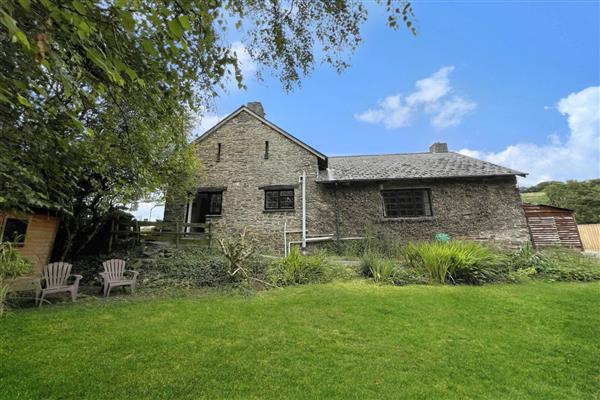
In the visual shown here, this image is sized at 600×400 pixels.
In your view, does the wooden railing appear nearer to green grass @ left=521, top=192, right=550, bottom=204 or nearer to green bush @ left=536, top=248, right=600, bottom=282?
green bush @ left=536, top=248, right=600, bottom=282

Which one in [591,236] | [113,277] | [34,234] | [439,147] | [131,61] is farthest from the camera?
[439,147]

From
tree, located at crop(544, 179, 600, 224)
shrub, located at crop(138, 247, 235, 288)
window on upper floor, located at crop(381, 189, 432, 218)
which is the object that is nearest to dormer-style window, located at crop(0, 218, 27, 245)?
shrub, located at crop(138, 247, 235, 288)

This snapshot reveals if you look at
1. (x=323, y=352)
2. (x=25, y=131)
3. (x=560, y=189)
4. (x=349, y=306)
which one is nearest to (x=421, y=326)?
(x=349, y=306)

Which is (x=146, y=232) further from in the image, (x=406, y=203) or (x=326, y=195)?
(x=406, y=203)

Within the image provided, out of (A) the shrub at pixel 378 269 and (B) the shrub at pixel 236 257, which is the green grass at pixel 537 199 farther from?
(B) the shrub at pixel 236 257

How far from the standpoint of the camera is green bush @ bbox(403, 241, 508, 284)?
758cm

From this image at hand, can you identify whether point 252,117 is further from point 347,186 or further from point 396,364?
point 396,364

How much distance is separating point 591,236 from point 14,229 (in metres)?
28.4

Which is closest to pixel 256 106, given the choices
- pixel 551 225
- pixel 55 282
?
pixel 55 282

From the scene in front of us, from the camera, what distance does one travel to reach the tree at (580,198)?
2439 cm

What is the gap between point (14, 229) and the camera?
26.4ft

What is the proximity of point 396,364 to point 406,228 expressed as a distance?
32.3ft

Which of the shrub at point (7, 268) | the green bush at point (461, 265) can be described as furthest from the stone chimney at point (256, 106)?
the shrub at point (7, 268)

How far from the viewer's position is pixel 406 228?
12688 mm
